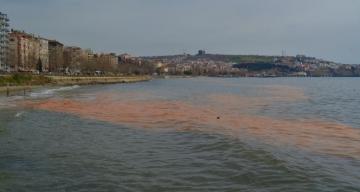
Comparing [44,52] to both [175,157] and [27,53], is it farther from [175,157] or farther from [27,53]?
[175,157]

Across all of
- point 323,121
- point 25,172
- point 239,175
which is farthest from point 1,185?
point 323,121

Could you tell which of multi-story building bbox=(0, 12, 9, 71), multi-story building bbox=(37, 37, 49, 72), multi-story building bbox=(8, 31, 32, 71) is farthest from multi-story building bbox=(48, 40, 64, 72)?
multi-story building bbox=(0, 12, 9, 71)

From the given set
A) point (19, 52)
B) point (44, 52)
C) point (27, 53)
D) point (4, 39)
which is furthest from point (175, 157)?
point (44, 52)

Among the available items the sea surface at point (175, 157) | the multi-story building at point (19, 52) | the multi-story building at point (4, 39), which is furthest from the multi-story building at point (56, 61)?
the sea surface at point (175, 157)

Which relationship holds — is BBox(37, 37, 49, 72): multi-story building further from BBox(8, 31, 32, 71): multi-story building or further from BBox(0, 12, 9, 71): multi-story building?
BBox(0, 12, 9, 71): multi-story building

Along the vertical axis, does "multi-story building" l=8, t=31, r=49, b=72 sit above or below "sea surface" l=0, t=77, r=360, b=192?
above

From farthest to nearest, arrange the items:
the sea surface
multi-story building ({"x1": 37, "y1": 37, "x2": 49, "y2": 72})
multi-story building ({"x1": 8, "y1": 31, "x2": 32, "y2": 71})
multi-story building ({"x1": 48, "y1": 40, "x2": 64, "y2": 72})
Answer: multi-story building ({"x1": 37, "y1": 37, "x2": 49, "y2": 72}) → multi-story building ({"x1": 48, "y1": 40, "x2": 64, "y2": 72}) → multi-story building ({"x1": 8, "y1": 31, "x2": 32, "y2": 71}) → the sea surface

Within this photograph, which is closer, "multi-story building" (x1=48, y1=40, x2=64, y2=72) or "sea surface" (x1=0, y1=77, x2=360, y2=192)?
"sea surface" (x1=0, y1=77, x2=360, y2=192)

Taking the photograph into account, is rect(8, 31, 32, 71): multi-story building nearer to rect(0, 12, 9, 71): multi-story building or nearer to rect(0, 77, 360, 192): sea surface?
rect(0, 12, 9, 71): multi-story building

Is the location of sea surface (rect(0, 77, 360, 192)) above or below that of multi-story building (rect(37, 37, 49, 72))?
below

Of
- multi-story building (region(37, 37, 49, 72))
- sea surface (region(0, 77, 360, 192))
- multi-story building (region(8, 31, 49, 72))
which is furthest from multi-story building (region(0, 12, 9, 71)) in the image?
sea surface (region(0, 77, 360, 192))

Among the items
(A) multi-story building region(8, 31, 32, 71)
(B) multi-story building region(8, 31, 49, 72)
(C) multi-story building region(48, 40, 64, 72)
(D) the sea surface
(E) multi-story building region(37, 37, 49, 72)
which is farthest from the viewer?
(E) multi-story building region(37, 37, 49, 72)

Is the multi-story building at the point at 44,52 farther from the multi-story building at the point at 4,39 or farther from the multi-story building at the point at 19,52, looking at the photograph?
the multi-story building at the point at 4,39

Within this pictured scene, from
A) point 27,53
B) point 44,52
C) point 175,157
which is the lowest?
point 175,157
